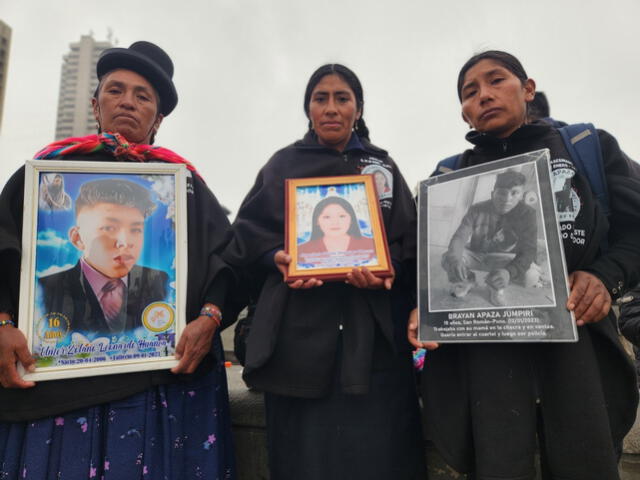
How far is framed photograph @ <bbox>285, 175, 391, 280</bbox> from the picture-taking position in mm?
1774

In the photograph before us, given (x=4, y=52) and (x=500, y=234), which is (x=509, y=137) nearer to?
(x=500, y=234)

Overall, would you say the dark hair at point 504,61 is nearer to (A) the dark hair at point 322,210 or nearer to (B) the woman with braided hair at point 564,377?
(B) the woman with braided hair at point 564,377

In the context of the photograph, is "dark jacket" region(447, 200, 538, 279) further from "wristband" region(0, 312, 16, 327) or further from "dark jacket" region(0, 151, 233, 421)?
"wristband" region(0, 312, 16, 327)

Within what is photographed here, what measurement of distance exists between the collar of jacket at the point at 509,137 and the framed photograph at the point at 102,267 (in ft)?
4.89

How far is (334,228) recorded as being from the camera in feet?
6.21

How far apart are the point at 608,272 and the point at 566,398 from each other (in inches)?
20.1

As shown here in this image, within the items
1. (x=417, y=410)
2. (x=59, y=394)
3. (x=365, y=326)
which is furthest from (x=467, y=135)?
(x=59, y=394)

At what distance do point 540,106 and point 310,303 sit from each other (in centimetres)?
291

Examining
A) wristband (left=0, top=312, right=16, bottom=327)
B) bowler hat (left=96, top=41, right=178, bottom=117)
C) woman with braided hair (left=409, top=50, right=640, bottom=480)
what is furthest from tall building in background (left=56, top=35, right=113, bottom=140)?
woman with braided hair (left=409, top=50, right=640, bottom=480)

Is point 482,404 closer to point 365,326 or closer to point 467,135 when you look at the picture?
point 365,326

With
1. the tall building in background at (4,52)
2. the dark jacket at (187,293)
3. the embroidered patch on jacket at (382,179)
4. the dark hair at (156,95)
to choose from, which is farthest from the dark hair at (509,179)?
the tall building in background at (4,52)

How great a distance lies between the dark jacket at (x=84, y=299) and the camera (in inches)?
69.9

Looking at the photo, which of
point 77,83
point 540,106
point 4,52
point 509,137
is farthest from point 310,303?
point 77,83

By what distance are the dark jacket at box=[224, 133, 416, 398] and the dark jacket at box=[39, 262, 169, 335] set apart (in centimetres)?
43
